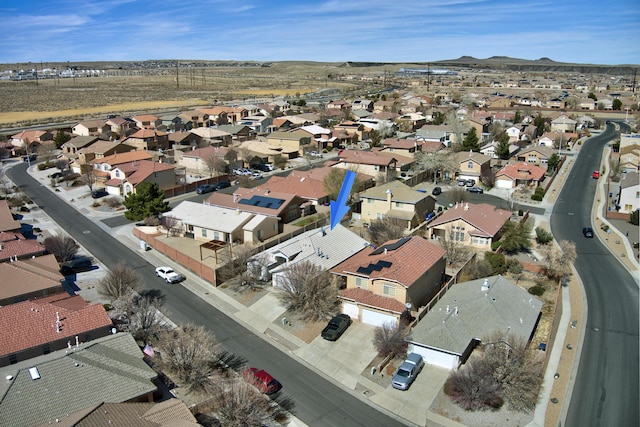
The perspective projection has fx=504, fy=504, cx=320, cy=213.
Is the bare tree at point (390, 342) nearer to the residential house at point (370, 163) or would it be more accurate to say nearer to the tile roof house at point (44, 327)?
the tile roof house at point (44, 327)

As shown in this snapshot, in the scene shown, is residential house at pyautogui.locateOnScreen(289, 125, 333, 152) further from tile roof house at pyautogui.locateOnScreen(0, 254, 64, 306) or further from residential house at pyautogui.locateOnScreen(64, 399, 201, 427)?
residential house at pyautogui.locateOnScreen(64, 399, 201, 427)

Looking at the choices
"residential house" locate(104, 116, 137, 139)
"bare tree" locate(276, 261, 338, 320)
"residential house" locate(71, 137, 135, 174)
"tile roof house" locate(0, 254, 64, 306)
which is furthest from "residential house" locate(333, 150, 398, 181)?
"residential house" locate(104, 116, 137, 139)

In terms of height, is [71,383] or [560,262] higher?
[71,383]

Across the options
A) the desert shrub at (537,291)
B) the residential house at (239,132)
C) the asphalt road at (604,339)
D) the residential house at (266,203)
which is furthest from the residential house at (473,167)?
the residential house at (239,132)

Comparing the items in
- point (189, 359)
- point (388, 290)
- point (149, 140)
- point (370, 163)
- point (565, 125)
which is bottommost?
point (189, 359)

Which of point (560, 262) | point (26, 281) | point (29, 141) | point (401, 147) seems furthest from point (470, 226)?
point (29, 141)

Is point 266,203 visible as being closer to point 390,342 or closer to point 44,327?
point 390,342
